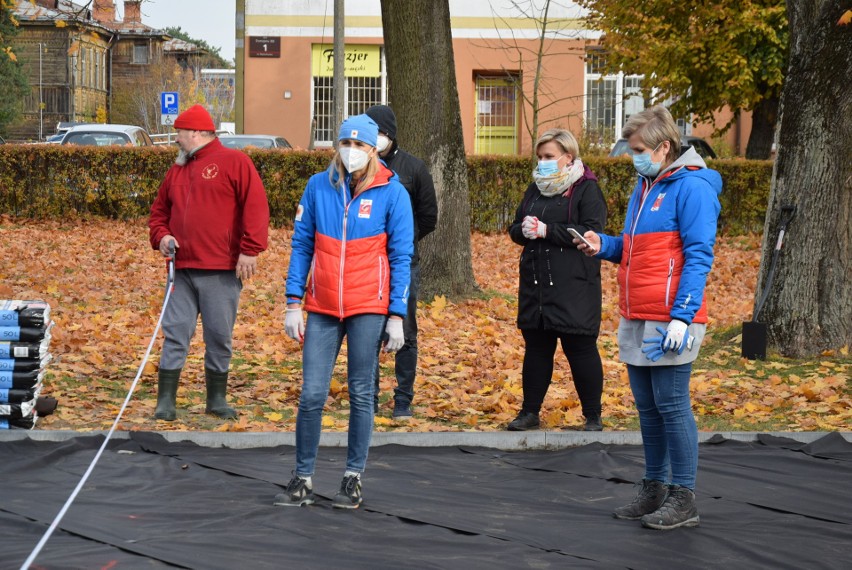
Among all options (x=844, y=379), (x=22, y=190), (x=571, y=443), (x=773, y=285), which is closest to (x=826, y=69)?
(x=773, y=285)

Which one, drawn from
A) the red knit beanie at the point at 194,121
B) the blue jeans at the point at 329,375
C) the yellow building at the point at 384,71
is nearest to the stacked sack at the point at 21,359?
the red knit beanie at the point at 194,121

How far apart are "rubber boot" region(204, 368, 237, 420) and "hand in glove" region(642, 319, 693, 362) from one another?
3.66 metres

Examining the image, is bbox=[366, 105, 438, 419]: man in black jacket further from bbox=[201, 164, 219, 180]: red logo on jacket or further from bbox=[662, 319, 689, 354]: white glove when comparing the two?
bbox=[662, 319, 689, 354]: white glove

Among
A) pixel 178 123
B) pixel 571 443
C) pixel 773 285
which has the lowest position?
pixel 571 443

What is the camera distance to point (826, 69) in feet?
34.0

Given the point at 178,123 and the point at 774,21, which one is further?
the point at 774,21

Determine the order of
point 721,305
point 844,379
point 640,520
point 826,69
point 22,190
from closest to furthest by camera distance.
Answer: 1. point 640,520
2. point 844,379
3. point 826,69
4. point 721,305
5. point 22,190

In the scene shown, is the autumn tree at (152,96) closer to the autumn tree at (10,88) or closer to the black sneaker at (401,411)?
the autumn tree at (10,88)

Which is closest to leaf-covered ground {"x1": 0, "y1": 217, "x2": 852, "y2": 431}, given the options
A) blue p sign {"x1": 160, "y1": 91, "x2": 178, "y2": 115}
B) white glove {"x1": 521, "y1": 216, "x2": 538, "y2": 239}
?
white glove {"x1": 521, "y1": 216, "x2": 538, "y2": 239}

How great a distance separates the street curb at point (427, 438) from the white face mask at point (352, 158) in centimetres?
219

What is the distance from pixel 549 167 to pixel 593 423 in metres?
1.72

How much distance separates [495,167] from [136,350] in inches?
450

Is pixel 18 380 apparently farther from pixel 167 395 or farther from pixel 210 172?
pixel 210 172

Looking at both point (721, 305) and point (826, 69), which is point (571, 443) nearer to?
point (826, 69)
